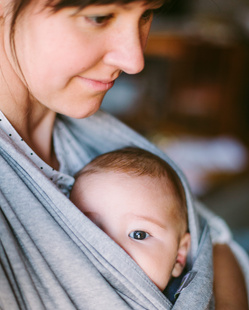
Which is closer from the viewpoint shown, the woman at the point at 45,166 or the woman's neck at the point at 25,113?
the woman at the point at 45,166

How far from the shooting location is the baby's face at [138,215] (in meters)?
0.95

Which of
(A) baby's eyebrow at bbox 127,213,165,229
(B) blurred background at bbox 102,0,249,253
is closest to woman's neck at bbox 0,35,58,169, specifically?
(A) baby's eyebrow at bbox 127,213,165,229

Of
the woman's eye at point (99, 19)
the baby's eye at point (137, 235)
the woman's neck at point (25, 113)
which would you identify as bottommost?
the baby's eye at point (137, 235)

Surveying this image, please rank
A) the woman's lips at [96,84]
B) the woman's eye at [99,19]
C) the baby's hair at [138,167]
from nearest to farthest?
1. the woman's eye at [99,19]
2. the woman's lips at [96,84]
3. the baby's hair at [138,167]

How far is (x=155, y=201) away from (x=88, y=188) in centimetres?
17

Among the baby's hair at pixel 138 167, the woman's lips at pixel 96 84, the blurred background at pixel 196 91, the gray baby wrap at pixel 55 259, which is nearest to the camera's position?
the gray baby wrap at pixel 55 259

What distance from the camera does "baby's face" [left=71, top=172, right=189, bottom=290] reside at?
0.95 m

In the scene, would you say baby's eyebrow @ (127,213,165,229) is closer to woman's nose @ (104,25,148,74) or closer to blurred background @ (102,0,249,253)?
woman's nose @ (104,25,148,74)

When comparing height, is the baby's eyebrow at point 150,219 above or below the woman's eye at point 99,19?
below

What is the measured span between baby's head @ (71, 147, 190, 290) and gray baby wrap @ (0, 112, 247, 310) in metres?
0.10

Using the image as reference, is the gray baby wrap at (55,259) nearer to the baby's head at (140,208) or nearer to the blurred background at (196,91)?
the baby's head at (140,208)

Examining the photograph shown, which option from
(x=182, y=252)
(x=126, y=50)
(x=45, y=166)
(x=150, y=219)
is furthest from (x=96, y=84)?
(x=182, y=252)

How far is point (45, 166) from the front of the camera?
100 cm

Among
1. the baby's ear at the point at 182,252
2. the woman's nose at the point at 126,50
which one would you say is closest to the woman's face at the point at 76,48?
the woman's nose at the point at 126,50
